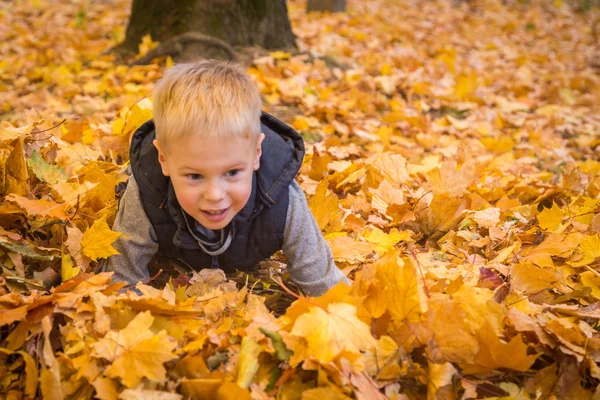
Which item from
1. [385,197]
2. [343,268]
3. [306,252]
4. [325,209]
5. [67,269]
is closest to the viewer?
[67,269]

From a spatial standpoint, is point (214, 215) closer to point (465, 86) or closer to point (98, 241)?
point (98, 241)

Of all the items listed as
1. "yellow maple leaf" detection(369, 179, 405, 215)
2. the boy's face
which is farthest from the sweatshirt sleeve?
"yellow maple leaf" detection(369, 179, 405, 215)

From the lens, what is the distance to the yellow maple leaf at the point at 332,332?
1.43 m

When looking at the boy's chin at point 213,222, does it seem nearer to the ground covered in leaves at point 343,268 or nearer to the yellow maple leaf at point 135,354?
the ground covered in leaves at point 343,268

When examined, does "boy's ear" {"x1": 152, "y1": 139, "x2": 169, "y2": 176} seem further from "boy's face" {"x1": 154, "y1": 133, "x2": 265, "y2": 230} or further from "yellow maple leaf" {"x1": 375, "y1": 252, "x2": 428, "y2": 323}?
"yellow maple leaf" {"x1": 375, "y1": 252, "x2": 428, "y2": 323}

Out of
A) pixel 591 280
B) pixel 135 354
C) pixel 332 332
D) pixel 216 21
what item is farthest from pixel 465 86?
pixel 135 354

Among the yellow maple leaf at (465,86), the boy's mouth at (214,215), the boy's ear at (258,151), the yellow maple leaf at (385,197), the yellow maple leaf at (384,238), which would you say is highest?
the boy's ear at (258,151)

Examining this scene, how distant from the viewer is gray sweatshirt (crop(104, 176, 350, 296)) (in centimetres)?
196

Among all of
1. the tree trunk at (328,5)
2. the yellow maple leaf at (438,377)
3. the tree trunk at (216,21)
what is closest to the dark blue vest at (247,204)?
the yellow maple leaf at (438,377)

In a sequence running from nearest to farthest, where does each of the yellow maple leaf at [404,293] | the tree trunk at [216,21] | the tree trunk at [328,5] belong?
the yellow maple leaf at [404,293] < the tree trunk at [216,21] < the tree trunk at [328,5]

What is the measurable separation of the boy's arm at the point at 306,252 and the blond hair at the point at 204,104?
14.5 inches

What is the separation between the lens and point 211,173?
168 centimetres

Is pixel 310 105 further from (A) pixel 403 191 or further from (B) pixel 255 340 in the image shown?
(B) pixel 255 340

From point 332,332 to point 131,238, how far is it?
87cm
